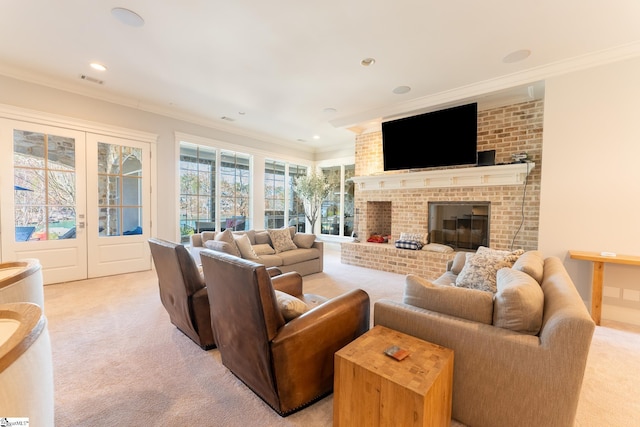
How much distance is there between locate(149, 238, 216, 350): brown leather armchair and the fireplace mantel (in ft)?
13.2

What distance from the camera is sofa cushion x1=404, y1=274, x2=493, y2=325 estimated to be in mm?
1587

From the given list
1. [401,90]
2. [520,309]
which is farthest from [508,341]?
[401,90]

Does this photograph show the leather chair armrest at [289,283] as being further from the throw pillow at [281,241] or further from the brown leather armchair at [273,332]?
the throw pillow at [281,241]

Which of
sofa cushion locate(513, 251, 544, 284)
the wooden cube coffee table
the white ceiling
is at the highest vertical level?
the white ceiling

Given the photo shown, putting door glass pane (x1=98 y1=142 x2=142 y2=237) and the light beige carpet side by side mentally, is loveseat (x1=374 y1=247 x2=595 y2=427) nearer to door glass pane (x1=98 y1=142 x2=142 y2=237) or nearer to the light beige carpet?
the light beige carpet

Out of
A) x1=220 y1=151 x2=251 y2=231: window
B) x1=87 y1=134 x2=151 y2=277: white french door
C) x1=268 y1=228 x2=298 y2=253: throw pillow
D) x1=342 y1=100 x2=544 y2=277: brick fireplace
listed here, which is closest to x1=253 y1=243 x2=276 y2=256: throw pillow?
x1=268 y1=228 x2=298 y2=253: throw pillow

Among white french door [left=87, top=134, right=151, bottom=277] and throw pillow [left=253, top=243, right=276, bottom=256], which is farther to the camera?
throw pillow [left=253, top=243, right=276, bottom=256]

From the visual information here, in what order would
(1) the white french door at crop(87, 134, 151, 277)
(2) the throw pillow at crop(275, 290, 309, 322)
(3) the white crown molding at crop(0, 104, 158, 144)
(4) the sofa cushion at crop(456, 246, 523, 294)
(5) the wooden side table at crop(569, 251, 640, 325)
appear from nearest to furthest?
(2) the throw pillow at crop(275, 290, 309, 322) → (4) the sofa cushion at crop(456, 246, 523, 294) → (5) the wooden side table at crop(569, 251, 640, 325) → (3) the white crown molding at crop(0, 104, 158, 144) → (1) the white french door at crop(87, 134, 151, 277)

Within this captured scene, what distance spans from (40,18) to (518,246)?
6.27 meters

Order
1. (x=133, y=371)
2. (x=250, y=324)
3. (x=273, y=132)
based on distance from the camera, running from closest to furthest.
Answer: (x=250, y=324) → (x=133, y=371) → (x=273, y=132)

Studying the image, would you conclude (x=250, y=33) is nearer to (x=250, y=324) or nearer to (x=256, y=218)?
(x=250, y=324)

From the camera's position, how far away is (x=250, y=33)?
108 inches

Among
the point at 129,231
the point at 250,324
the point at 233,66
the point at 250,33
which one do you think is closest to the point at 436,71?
the point at 250,33

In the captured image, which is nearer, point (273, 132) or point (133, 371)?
point (133, 371)
